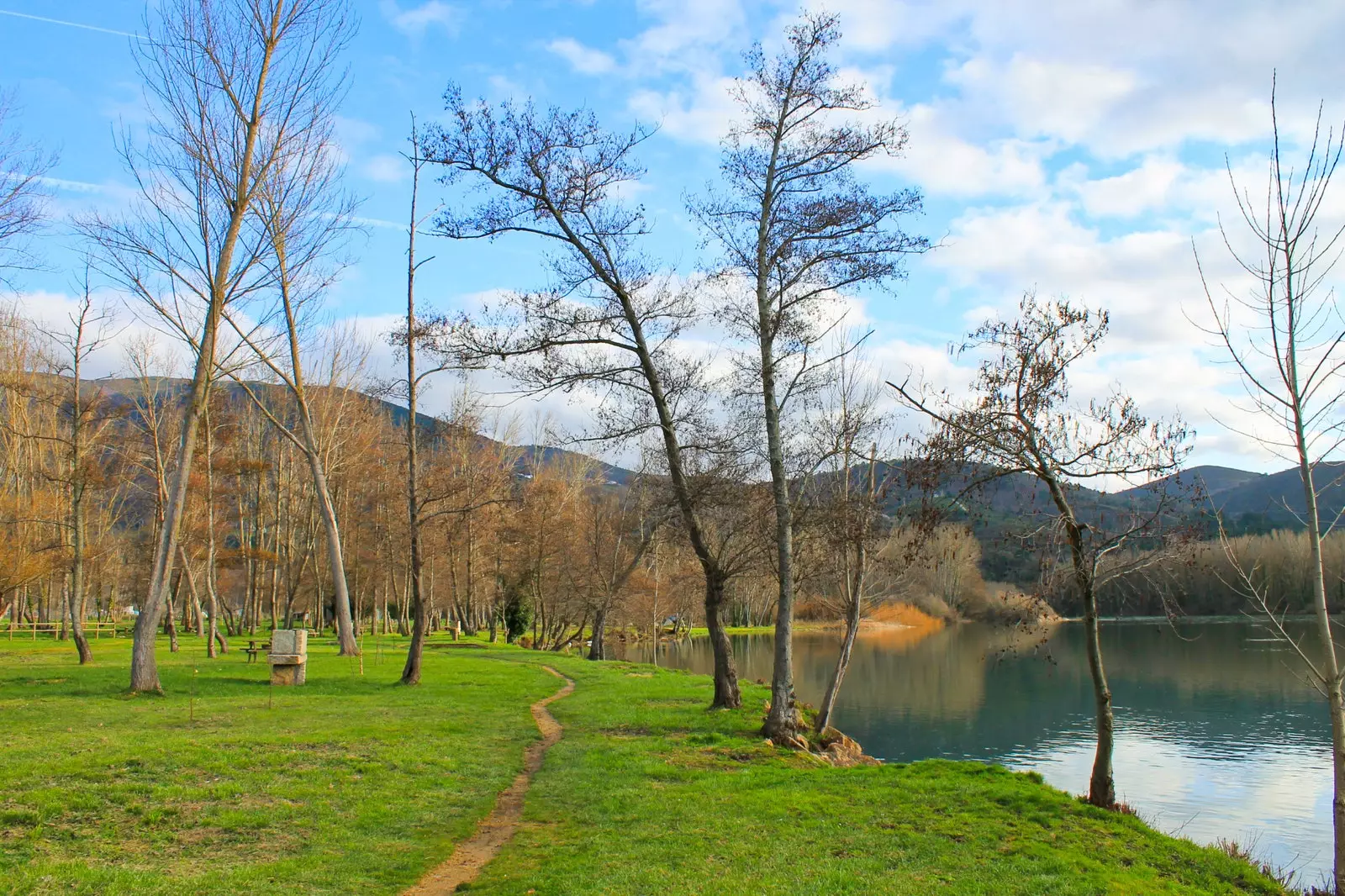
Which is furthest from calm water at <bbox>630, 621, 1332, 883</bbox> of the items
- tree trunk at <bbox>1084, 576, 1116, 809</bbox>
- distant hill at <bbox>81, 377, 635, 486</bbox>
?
distant hill at <bbox>81, 377, 635, 486</bbox>

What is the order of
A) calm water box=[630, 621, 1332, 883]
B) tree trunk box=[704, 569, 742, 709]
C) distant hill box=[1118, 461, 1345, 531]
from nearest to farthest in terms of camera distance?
distant hill box=[1118, 461, 1345, 531] → calm water box=[630, 621, 1332, 883] → tree trunk box=[704, 569, 742, 709]

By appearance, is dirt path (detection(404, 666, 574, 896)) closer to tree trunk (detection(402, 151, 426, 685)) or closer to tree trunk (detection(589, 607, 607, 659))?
tree trunk (detection(402, 151, 426, 685))

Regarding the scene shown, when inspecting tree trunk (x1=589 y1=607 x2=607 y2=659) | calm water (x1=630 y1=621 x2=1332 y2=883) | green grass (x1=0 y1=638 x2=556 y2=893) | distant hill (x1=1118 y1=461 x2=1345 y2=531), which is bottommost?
calm water (x1=630 y1=621 x2=1332 y2=883)

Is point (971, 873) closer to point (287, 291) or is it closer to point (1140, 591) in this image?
point (1140, 591)

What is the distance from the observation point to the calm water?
1559 centimetres

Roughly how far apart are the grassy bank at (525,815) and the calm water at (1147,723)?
83.5 inches

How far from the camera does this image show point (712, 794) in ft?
32.4

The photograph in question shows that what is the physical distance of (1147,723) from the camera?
25.7 meters

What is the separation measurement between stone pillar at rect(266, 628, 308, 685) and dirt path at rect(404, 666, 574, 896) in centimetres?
885

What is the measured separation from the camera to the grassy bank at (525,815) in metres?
6.81

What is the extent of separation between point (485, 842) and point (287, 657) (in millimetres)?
12618

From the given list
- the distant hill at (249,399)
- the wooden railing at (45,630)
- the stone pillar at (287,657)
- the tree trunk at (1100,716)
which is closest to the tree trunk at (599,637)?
the distant hill at (249,399)

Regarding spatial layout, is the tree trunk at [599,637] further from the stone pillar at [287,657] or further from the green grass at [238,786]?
the green grass at [238,786]

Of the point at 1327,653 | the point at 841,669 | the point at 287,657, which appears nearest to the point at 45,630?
the point at 287,657
